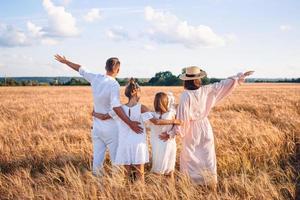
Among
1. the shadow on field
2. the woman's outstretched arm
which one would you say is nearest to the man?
the woman's outstretched arm

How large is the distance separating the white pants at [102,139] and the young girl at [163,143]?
491mm

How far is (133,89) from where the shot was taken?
5.32 metres

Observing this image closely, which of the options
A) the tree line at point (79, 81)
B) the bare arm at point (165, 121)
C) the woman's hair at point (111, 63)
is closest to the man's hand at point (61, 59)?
the woman's hair at point (111, 63)

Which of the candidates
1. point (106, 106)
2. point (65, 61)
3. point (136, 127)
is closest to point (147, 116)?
point (136, 127)

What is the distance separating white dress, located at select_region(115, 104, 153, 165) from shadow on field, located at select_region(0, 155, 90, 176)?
1553 mm

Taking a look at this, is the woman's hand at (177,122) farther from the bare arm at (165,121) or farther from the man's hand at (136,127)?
the man's hand at (136,127)

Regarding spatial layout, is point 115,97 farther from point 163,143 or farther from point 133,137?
point 163,143

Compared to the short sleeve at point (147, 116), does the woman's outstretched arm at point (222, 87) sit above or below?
above

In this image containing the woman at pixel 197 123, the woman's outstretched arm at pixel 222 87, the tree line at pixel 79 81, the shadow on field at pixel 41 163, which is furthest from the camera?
the tree line at pixel 79 81

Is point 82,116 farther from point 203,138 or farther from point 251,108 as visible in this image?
point 203,138

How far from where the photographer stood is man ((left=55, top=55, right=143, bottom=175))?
5332 mm

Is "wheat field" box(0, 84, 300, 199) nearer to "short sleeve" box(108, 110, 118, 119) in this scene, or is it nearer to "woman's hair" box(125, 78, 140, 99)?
"short sleeve" box(108, 110, 118, 119)

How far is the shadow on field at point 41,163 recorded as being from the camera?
687 cm

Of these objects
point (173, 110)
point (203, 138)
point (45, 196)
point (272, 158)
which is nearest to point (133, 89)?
point (173, 110)
